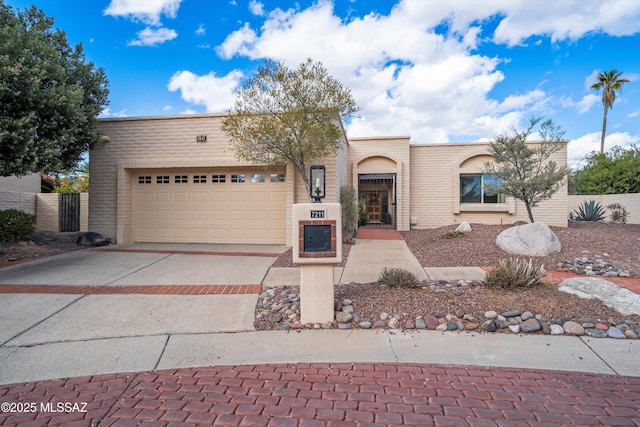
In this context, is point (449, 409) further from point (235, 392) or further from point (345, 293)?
point (345, 293)

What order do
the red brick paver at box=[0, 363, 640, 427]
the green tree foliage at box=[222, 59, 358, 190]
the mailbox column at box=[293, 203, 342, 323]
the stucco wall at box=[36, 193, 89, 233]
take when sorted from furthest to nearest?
the stucco wall at box=[36, 193, 89, 233], the green tree foliage at box=[222, 59, 358, 190], the mailbox column at box=[293, 203, 342, 323], the red brick paver at box=[0, 363, 640, 427]

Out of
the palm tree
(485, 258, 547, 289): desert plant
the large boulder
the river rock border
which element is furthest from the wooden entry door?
the palm tree

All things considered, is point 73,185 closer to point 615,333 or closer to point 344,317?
point 344,317

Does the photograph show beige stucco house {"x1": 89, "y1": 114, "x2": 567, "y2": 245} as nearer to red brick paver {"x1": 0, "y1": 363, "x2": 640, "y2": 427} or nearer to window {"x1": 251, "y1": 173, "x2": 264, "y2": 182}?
window {"x1": 251, "y1": 173, "x2": 264, "y2": 182}

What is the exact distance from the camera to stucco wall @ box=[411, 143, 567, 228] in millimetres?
14766

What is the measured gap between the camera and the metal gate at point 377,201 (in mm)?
16344

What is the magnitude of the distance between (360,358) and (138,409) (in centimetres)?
200

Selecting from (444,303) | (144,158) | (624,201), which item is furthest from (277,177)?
(624,201)

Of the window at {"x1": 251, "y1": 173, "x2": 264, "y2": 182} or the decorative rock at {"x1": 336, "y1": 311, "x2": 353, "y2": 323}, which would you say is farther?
the window at {"x1": 251, "y1": 173, "x2": 264, "y2": 182}

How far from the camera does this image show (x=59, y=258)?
8.30 meters

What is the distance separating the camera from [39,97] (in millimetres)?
7738

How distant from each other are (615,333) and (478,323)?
1462mm

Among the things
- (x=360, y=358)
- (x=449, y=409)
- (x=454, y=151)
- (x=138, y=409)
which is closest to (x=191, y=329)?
(x=138, y=409)

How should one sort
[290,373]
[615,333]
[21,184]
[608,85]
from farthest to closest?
[608,85] < [21,184] < [615,333] < [290,373]
